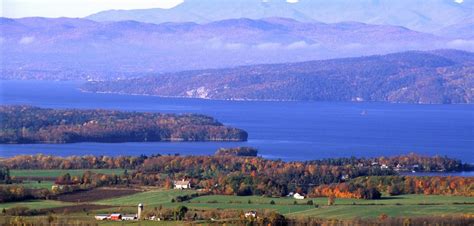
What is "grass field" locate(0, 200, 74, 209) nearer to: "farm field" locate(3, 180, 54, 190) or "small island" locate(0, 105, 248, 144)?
"farm field" locate(3, 180, 54, 190)

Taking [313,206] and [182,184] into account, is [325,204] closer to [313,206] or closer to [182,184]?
[313,206]

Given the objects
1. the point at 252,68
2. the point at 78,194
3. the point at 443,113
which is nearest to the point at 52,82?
the point at 252,68

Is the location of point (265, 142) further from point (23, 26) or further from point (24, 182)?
point (23, 26)

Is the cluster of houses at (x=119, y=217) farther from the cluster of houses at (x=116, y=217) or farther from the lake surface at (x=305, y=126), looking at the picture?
the lake surface at (x=305, y=126)

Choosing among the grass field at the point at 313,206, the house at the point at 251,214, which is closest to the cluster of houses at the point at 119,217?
the grass field at the point at 313,206

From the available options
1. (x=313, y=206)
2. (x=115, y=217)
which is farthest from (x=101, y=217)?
(x=313, y=206)
